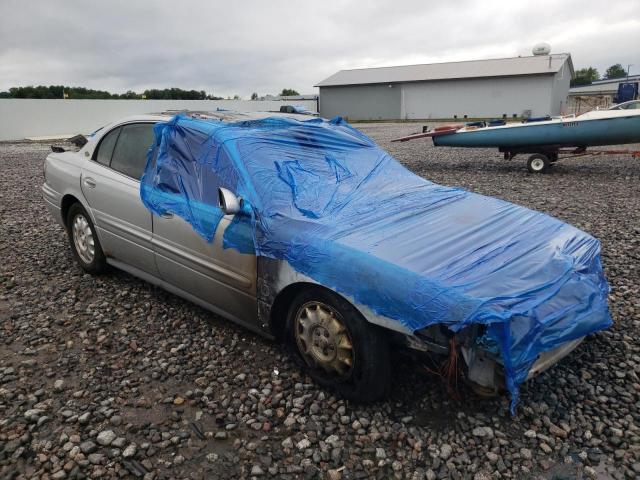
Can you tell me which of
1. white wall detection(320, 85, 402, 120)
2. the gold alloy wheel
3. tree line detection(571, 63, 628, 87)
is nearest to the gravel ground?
the gold alloy wheel

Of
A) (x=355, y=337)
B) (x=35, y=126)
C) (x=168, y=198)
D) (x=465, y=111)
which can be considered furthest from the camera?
(x=465, y=111)

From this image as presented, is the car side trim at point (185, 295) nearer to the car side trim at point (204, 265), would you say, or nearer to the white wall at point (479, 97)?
the car side trim at point (204, 265)

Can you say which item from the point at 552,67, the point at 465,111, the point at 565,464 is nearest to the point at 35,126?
the point at 565,464

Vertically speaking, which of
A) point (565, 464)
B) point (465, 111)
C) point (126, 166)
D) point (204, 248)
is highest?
point (465, 111)

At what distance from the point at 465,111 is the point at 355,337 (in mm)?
41717

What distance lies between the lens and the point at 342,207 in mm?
3242

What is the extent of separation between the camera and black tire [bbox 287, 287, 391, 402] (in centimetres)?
263

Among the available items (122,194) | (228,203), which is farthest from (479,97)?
(228,203)

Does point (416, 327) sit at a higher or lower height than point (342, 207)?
lower

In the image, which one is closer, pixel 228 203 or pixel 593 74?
pixel 228 203

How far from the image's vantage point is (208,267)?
335 centimetres

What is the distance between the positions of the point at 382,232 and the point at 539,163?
382 inches

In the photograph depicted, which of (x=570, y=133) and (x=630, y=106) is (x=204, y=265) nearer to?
(x=570, y=133)

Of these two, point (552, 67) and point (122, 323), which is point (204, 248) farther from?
point (552, 67)
